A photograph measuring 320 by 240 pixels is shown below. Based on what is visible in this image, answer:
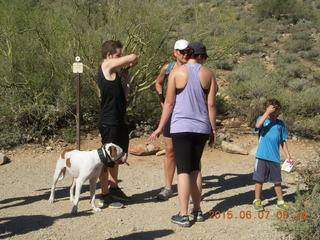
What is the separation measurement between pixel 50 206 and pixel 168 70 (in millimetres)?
2200

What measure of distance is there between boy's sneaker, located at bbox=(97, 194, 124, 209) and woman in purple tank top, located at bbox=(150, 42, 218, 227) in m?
1.04

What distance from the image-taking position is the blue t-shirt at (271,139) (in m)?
5.27

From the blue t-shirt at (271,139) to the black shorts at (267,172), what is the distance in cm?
7

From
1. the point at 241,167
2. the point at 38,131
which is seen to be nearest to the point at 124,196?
the point at 241,167

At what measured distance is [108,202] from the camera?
17.5 feet

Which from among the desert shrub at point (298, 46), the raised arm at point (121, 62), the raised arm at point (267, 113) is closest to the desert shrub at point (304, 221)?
the raised arm at point (267, 113)

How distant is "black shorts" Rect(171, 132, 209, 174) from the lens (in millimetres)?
4402

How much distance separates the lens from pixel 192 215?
486cm

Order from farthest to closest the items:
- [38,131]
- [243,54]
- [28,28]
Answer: [243,54], [28,28], [38,131]

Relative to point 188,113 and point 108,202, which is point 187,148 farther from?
point 108,202

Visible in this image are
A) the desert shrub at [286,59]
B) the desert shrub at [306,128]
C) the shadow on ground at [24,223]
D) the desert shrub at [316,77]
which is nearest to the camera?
the shadow on ground at [24,223]

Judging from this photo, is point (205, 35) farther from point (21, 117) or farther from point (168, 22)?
point (21, 117)

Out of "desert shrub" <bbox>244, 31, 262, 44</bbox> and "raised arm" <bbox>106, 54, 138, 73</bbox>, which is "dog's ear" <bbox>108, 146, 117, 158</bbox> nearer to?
"raised arm" <bbox>106, 54, 138, 73</bbox>

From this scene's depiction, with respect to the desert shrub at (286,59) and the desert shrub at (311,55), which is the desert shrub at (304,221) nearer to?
the desert shrub at (286,59)
